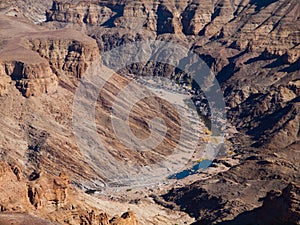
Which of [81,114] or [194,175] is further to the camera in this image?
[81,114]

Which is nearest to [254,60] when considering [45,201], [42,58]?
[42,58]

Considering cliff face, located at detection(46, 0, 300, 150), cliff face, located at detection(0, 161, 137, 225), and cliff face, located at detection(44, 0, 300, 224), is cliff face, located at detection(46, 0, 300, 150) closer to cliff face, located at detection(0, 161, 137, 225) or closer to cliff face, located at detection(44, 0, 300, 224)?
cliff face, located at detection(44, 0, 300, 224)

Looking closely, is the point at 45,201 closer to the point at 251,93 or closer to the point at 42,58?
the point at 42,58

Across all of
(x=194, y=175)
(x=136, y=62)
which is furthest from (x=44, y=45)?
(x=136, y=62)

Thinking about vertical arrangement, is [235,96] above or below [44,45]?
below

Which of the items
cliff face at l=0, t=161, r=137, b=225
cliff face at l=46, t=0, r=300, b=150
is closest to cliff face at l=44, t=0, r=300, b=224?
cliff face at l=46, t=0, r=300, b=150

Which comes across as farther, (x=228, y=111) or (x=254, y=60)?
(x=254, y=60)

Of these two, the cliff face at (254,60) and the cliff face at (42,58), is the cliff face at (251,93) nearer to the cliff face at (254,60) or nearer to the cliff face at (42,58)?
the cliff face at (254,60)

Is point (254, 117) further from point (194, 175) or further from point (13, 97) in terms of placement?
point (13, 97)
